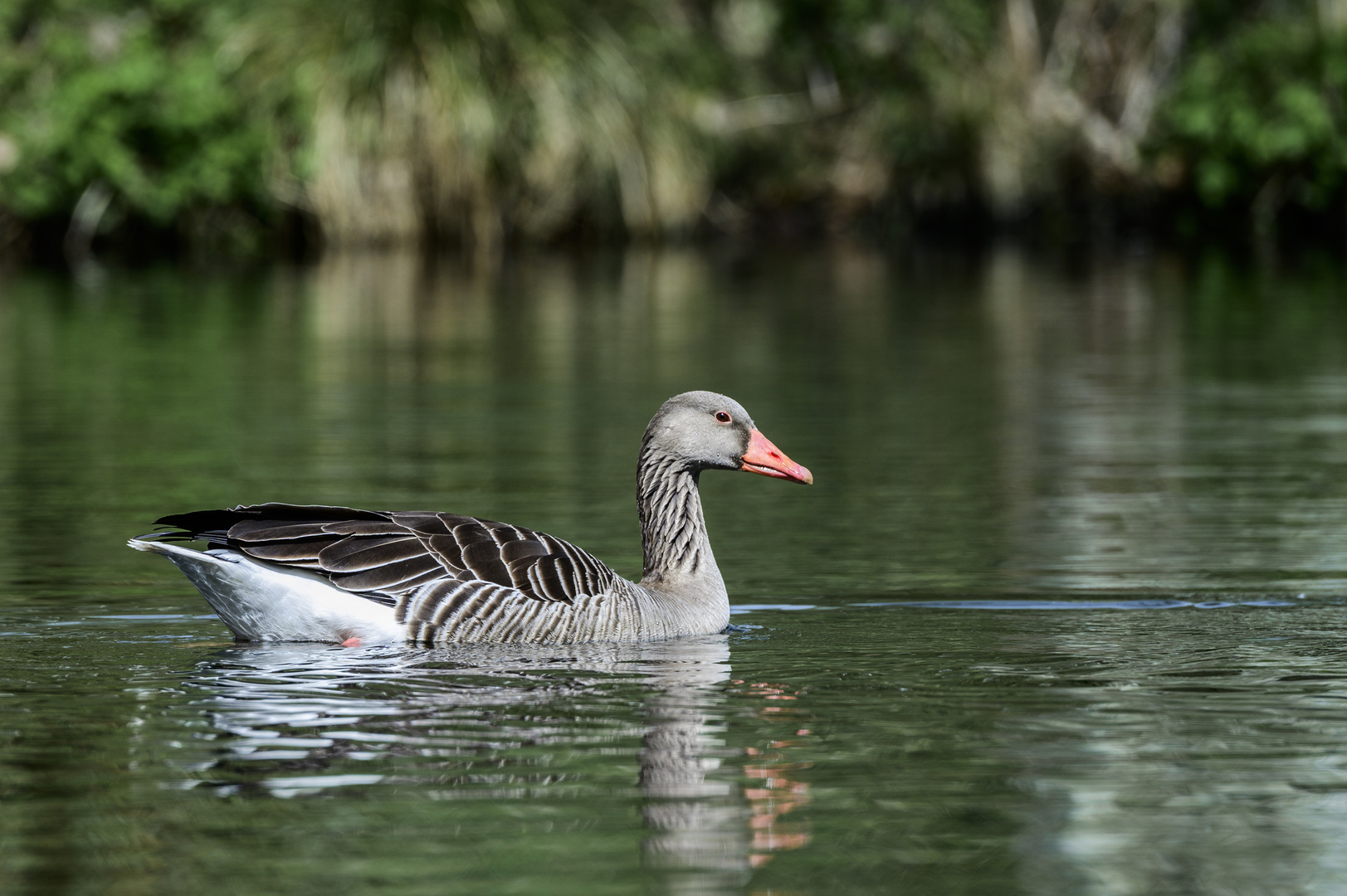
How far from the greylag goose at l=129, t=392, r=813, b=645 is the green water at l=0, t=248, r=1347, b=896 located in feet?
0.62

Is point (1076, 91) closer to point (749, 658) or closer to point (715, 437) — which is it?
point (715, 437)

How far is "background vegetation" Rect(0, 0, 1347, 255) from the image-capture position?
46.3 metres

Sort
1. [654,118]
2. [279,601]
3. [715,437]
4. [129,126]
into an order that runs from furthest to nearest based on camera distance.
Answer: [129,126] → [654,118] → [715,437] → [279,601]

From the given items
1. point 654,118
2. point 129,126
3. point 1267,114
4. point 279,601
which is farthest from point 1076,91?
point 279,601

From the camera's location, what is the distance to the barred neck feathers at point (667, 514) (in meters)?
10.6

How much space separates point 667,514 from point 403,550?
1784 mm

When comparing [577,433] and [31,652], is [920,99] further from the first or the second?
[31,652]

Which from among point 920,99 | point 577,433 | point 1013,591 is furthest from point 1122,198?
point 1013,591

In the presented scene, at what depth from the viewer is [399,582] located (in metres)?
9.40

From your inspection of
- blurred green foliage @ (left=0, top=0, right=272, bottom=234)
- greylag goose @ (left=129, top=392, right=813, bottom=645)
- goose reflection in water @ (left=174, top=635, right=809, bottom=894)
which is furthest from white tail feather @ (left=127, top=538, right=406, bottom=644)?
blurred green foliage @ (left=0, top=0, right=272, bottom=234)

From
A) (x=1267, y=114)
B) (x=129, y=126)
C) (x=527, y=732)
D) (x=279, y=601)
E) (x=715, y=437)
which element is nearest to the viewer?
(x=527, y=732)

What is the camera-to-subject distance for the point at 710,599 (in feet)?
33.7

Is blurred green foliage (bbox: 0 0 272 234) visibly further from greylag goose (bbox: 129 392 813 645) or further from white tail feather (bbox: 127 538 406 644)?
white tail feather (bbox: 127 538 406 644)

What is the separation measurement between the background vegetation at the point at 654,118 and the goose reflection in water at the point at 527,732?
120 ft
